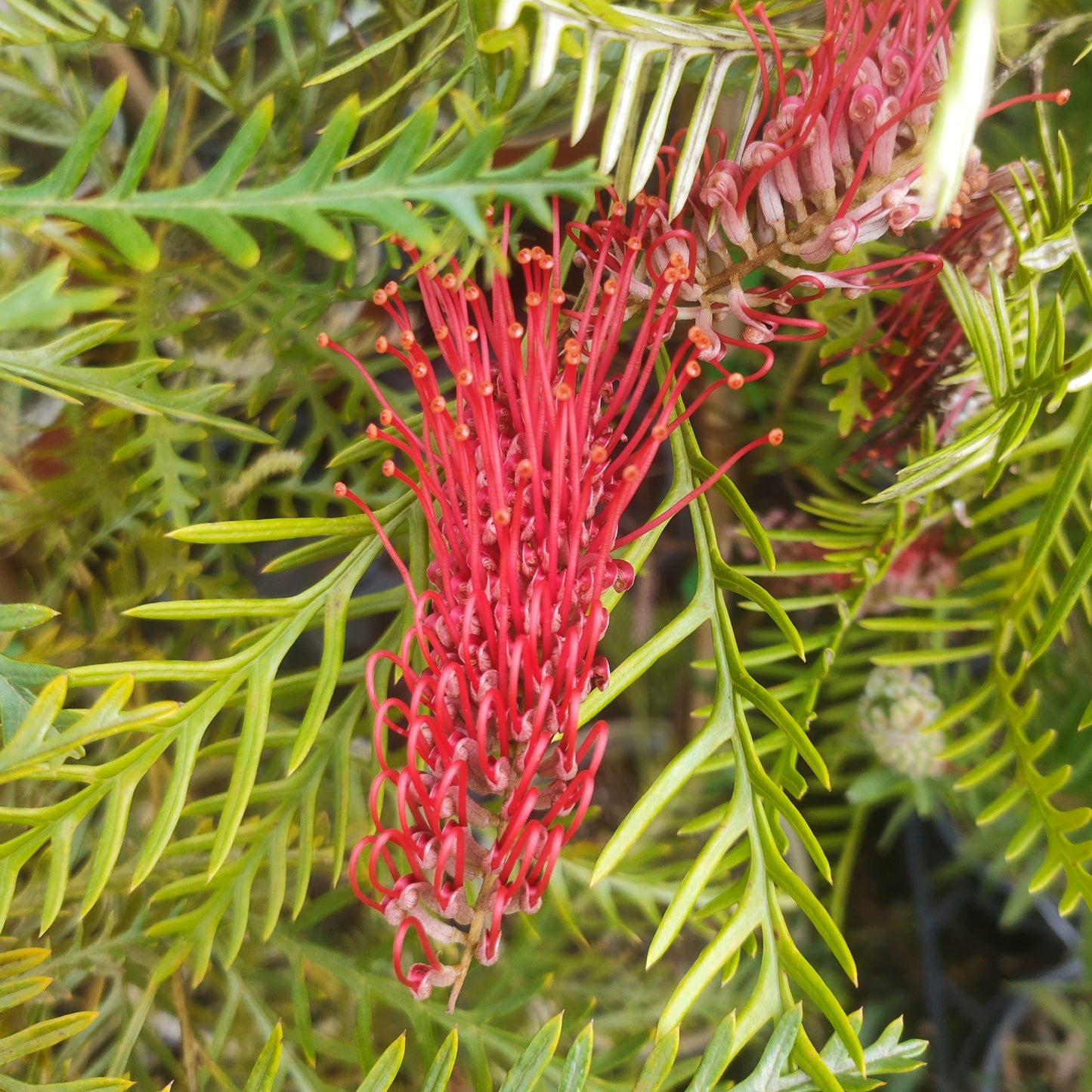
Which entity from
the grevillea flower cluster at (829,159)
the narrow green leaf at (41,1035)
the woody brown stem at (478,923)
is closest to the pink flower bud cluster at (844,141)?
the grevillea flower cluster at (829,159)

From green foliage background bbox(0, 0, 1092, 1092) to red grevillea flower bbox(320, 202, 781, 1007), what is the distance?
22mm

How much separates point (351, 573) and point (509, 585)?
80mm

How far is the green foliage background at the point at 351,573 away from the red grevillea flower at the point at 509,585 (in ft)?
0.07

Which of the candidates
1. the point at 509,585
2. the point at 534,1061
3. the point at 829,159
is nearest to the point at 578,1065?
the point at 534,1061

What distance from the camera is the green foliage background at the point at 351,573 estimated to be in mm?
218

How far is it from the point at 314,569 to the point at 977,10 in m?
0.61

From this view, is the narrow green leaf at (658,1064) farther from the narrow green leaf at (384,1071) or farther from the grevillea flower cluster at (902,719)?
the grevillea flower cluster at (902,719)

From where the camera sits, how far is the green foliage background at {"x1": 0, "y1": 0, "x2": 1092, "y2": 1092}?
22 cm

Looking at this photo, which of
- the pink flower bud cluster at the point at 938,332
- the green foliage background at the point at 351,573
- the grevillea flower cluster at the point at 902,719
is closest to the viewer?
the green foliage background at the point at 351,573

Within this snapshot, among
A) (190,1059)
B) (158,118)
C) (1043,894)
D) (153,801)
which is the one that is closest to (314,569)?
(153,801)

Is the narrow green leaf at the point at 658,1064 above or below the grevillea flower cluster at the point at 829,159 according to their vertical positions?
below

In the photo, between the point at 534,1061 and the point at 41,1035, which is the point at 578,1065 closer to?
the point at 534,1061

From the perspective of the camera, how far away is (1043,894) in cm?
59

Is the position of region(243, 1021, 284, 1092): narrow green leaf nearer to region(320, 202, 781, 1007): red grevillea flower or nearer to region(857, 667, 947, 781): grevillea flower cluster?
region(320, 202, 781, 1007): red grevillea flower
